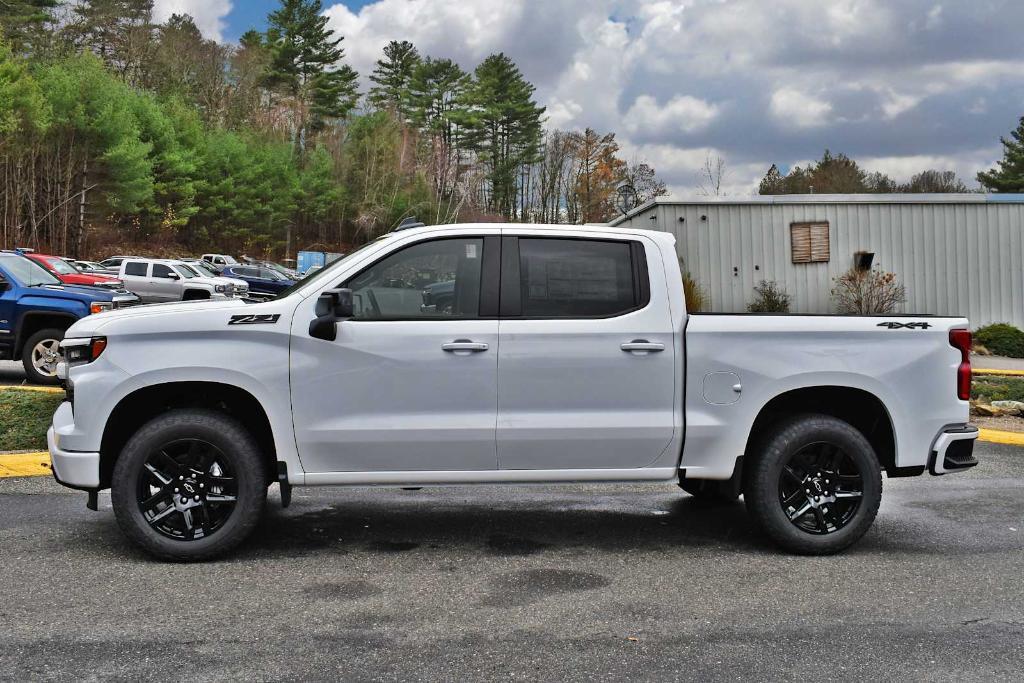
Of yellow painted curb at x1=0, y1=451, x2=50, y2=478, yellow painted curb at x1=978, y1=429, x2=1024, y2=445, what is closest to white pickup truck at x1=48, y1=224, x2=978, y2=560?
yellow painted curb at x1=0, y1=451, x2=50, y2=478

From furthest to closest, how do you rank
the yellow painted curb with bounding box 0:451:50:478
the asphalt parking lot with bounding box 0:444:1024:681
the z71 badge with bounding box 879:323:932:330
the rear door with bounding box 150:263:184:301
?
1. the rear door with bounding box 150:263:184:301
2. the yellow painted curb with bounding box 0:451:50:478
3. the z71 badge with bounding box 879:323:932:330
4. the asphalt parking lot with bounding box 0:444:1024:681

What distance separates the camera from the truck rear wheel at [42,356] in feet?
43.6

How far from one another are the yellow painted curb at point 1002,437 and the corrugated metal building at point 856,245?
41.6 feet

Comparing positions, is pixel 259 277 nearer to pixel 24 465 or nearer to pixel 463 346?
pixel 24 465

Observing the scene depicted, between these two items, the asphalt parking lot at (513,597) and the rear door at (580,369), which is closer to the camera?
the asphalt parking lot at (513,597)

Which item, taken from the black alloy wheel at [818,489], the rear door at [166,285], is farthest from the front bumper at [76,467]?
the rear door at [166,285]

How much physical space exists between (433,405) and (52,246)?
58286mm

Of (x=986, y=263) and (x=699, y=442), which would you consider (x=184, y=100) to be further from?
(x=699, y=442)

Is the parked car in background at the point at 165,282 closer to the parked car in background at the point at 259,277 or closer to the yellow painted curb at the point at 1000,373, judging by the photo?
the parked car in background at the point at 259,277

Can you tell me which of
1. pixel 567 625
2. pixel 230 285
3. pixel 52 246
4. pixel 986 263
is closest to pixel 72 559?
pixel 567 625

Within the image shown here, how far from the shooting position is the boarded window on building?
922 inches

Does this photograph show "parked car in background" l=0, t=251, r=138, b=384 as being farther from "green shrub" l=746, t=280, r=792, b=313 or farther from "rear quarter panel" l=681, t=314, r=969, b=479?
"green shrub" l=746, t=280, r=792, b=313

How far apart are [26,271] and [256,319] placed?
32.8 ft

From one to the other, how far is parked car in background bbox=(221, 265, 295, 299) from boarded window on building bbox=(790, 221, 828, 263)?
74.1 ft
